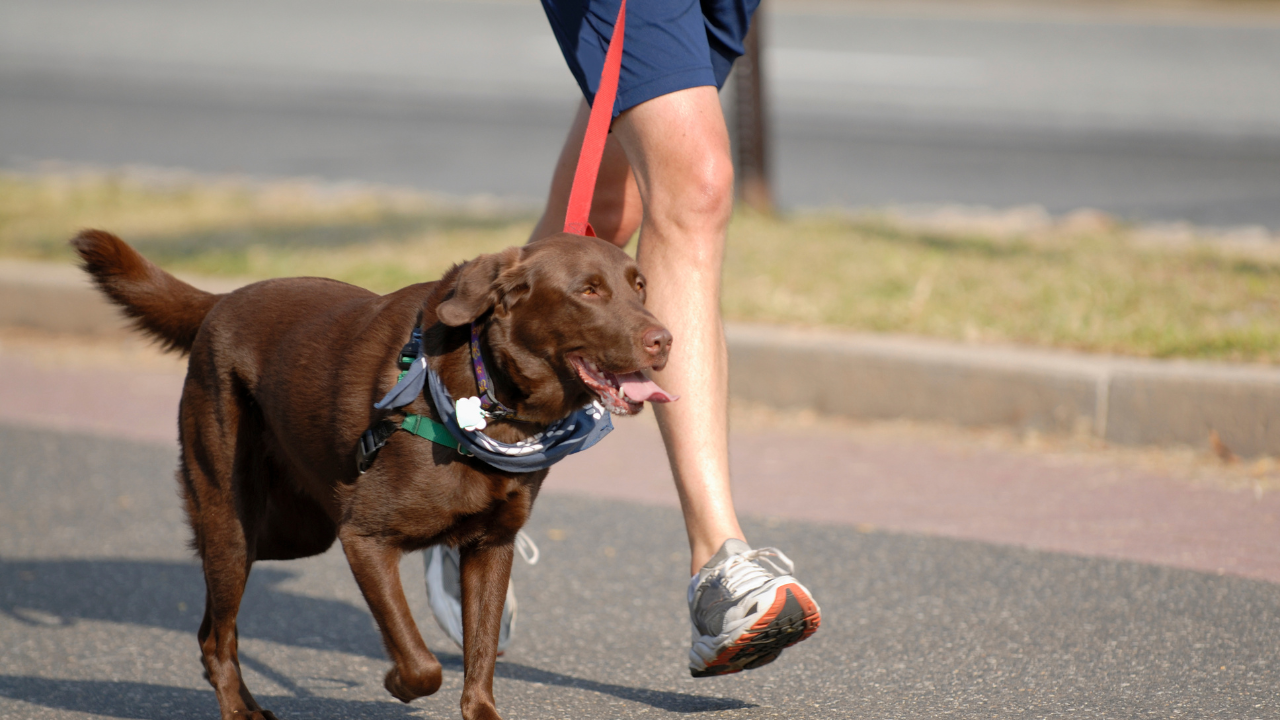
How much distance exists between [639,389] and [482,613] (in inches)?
21.7

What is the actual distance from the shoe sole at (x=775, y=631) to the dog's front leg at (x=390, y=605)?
22.4 inches

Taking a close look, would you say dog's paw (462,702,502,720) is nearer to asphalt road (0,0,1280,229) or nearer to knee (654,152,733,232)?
knee (654,152,733,232)

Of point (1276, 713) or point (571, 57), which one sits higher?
point (571, 57)

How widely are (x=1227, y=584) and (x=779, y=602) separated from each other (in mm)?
1474

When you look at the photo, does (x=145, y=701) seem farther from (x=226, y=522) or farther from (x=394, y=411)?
(x=394, y=411)

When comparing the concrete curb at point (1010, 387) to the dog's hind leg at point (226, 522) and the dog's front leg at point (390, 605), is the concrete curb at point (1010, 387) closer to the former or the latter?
the dog's hind leg at point (226, 522)

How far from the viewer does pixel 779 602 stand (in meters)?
2.57

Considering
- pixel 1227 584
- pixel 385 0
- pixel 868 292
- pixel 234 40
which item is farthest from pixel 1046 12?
pixel 1227 584

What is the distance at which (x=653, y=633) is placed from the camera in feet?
11.0

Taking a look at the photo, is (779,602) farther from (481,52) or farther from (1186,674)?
(481,52)

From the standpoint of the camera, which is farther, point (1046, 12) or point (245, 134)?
point (1046, 12)

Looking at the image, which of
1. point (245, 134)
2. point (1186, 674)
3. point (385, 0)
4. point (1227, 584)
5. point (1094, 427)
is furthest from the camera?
point (385, 0)

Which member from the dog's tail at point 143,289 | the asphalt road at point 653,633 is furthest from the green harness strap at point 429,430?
the dog's tail at point 143,289

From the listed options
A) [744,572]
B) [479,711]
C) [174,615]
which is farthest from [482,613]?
[174,615]
